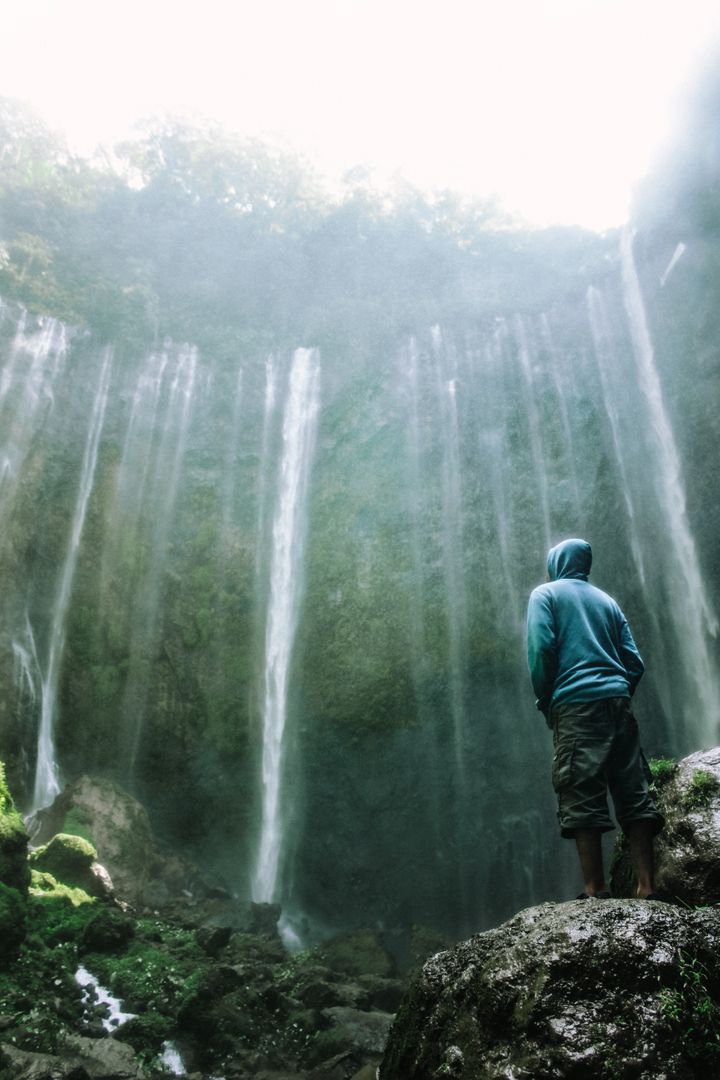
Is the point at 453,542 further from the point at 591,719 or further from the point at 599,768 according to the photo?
the point at 599,768

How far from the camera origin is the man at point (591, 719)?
9.78 ft

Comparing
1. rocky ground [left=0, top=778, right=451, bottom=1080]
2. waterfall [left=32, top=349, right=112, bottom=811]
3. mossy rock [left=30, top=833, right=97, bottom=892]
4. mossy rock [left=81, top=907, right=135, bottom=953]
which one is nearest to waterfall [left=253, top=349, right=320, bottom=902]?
rocky ground [left=0, top=778, right=451, bottom=1080]

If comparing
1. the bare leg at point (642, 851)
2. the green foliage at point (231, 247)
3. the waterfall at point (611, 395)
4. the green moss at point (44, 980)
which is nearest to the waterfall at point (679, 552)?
the waterfall at point (611, 395)

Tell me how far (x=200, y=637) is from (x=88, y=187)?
1270 centimetres

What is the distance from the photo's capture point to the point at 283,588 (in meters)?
14.7

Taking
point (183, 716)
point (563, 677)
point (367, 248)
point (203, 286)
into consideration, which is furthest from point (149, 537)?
point (563, 677)

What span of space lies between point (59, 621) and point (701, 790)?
13366mm

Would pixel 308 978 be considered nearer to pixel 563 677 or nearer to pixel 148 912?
pixel 148 912

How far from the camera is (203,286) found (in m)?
16.9

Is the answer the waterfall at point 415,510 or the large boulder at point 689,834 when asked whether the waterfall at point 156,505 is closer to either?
the waterfall at point 415,510

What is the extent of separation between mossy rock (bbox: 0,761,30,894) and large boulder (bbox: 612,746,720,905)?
6052 millimetres

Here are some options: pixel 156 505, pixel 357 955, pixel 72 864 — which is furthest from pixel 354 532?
pixel 72 864

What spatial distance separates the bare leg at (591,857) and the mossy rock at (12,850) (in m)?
6.11

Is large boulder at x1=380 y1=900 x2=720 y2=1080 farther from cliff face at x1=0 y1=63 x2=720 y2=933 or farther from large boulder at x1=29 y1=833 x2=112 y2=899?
cliff face at x1=0 y1=63 x2=720 y2=933
